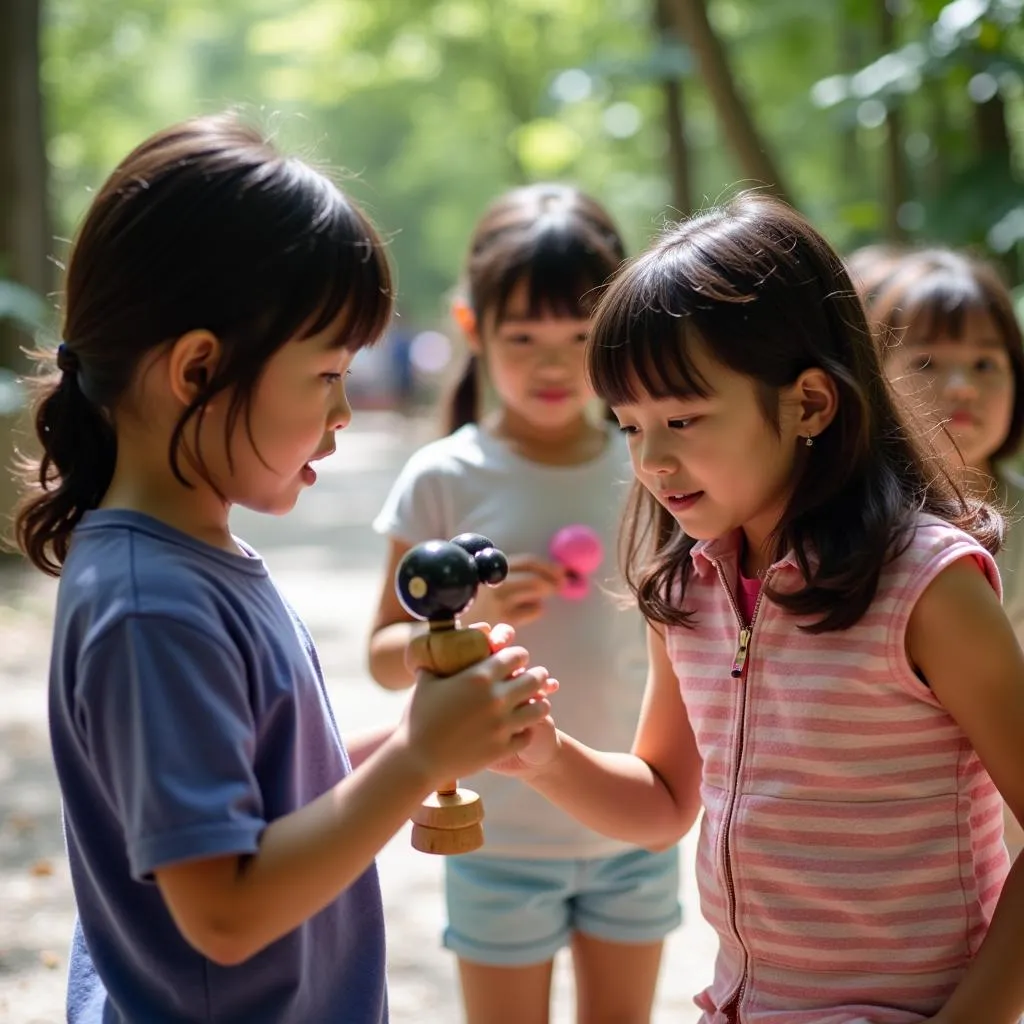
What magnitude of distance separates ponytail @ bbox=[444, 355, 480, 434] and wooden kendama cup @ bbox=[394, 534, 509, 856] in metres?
1.80

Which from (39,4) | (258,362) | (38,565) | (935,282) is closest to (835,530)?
(258,362)

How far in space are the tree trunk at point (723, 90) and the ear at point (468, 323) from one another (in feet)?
10.8

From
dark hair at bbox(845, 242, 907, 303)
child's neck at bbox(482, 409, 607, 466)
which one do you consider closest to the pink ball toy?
child's neck at bbox(482, 409, 607, 466)

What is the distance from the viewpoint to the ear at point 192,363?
1796mm

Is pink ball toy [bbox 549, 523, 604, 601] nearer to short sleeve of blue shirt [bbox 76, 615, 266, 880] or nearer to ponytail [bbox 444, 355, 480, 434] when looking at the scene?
ponytail [bbox 444, 355, 480, 434]

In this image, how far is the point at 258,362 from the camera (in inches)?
71.3

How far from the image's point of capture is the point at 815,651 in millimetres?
2053

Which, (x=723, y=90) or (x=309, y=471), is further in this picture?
(x=723, y=90)

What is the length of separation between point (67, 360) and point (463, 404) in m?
1.80

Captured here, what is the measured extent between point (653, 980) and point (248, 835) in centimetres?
176

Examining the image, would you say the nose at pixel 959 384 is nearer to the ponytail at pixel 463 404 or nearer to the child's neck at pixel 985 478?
the child's neck at pixel 985 478

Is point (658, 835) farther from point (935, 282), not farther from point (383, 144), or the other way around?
point (383, 144)

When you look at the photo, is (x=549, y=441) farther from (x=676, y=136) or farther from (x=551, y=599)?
(x=676, y=136)

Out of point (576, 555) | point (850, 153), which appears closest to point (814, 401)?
point (576, 555)
